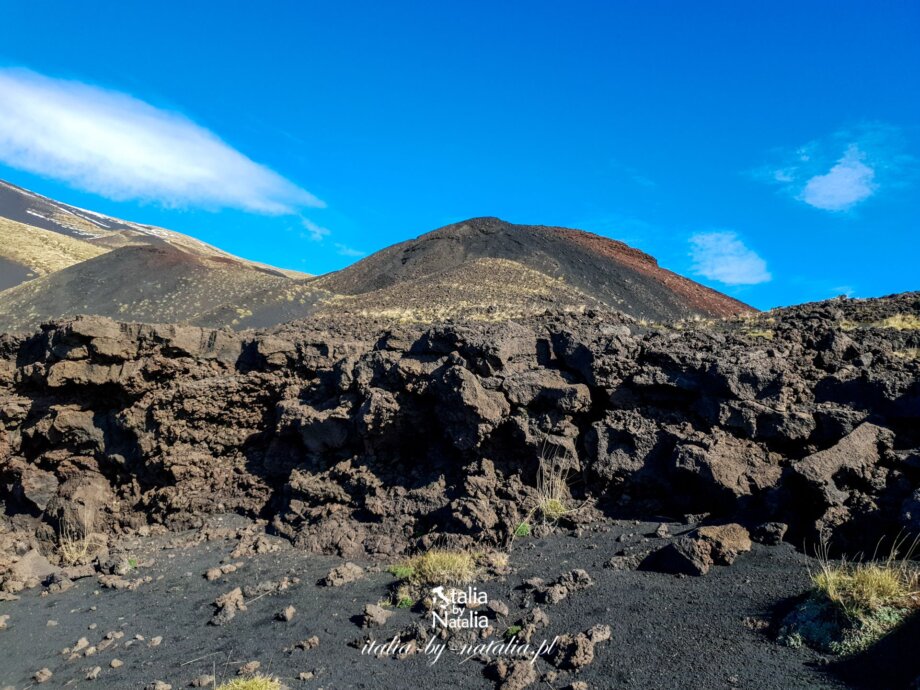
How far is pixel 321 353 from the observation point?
366 inches

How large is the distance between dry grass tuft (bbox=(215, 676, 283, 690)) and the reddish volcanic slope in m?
25.7

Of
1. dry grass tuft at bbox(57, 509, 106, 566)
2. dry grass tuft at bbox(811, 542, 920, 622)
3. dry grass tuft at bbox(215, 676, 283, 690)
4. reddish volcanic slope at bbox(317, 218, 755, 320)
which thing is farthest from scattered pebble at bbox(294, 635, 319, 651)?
reddish volcanic slope at bbox(317, 218, 755, 320)

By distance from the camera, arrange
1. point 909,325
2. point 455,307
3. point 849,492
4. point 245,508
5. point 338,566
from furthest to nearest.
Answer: point 455,307, point 909,325, point 245,508, point 338,566, point 849,492

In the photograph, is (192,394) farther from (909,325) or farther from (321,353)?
(909,325)

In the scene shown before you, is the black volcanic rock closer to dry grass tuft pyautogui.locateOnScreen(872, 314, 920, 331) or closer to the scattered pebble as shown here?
dry grass tuft pyautogui.locateOnScreen(872, 314, 920, 331)

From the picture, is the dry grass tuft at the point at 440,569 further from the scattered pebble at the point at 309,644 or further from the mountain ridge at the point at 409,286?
the mountain ridge at the point at 409,286

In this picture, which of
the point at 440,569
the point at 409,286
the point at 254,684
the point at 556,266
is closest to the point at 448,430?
the point at 440,569

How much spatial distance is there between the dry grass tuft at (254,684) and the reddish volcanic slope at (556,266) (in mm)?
25747

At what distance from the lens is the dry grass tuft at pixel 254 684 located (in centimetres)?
455

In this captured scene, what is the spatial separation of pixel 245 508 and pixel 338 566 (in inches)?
93.8

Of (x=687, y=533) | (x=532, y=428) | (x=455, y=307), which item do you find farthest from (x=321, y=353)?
(x=455, y=307)

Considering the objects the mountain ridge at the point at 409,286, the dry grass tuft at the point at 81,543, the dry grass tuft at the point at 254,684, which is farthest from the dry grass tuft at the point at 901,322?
the dry grass tuft at the point at 81,543

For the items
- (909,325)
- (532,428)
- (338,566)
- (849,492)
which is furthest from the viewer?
(909,325)

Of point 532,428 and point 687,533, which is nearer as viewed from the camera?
point 687,533
